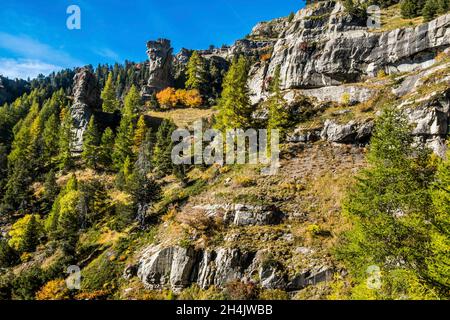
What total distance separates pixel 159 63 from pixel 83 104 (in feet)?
121

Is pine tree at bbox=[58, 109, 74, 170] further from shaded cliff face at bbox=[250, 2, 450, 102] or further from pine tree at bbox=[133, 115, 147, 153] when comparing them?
shaded cliff face at bbox=[250, 2, 450, 102]

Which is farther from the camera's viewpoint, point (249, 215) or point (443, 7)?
point (443, 7)

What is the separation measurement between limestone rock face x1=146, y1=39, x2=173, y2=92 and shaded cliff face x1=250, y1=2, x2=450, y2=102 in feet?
145

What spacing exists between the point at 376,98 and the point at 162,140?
3765 cm

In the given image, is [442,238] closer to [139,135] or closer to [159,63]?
[139,135]

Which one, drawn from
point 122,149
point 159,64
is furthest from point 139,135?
point 159,64

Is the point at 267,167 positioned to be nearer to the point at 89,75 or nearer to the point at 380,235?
the point at 380,235

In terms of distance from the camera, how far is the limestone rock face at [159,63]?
4021 inches

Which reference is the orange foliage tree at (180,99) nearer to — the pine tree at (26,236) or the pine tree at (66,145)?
the pine tree at (66,145)

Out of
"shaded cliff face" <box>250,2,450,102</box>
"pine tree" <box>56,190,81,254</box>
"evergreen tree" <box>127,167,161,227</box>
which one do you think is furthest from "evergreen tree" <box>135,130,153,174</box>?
"shaded cliff face" <box>250,2,450,102</box>

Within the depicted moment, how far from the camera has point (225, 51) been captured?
145 metres

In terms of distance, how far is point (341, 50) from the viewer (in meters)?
58.7

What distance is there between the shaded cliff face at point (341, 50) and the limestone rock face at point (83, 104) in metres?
44.0

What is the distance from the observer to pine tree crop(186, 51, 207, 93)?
95625 millimetres
